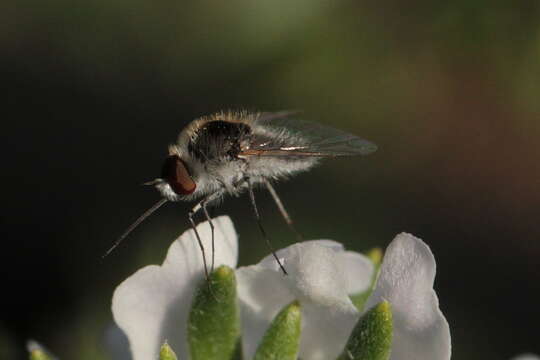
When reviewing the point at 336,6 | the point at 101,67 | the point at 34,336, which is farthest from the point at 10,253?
the point at 336,6

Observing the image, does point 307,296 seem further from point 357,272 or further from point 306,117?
point 306,117

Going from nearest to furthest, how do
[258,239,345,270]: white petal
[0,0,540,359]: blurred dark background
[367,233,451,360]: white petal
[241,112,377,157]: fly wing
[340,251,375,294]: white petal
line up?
[367,233,451,360]: white petal
[258,239,345,270]: white petal
[340,251,375,294]: white petal
[241,112,377,157]: fly wing
[0,0,540,359]: blurred dark background

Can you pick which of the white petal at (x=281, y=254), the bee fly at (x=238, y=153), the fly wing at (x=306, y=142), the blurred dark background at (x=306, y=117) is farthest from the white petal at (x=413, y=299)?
the blurred dark background at (x=306, y=117)

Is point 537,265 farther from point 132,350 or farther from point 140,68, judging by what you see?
point 132,350

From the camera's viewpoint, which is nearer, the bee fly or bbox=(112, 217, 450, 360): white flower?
bbox=(112, 217, 450, 360): white flower

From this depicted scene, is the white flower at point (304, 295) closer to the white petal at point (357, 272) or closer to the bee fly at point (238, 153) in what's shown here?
the white petal at point (357, 272)

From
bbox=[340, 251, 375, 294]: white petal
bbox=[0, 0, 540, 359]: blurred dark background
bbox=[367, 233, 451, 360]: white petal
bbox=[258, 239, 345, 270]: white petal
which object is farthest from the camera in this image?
bbox=[0, 0, 540, 359]: blurred dark background

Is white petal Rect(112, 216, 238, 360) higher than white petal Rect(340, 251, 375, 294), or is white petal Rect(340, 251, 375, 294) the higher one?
white petal Rect(112, 216, 238, 360)

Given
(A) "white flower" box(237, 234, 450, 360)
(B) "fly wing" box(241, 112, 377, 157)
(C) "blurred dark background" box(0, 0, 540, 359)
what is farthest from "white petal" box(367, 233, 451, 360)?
(C) "blurred dark background" box(0, 0, 540, 359)

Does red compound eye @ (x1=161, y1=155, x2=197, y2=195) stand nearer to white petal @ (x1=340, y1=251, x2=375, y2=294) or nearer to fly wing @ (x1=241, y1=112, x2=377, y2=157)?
fly wing @ (x1=241, y1=112, x2=377, y2=157)
